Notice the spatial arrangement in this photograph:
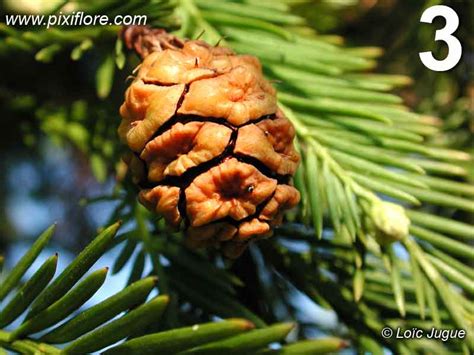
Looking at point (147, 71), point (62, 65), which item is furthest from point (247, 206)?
point (62, 65)

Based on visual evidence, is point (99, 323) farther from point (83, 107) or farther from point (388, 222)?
point (83, 107)

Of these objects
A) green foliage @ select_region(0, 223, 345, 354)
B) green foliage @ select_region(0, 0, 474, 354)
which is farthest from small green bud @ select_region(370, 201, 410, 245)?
green foliage @ select_region(0, 223, 345, 354)

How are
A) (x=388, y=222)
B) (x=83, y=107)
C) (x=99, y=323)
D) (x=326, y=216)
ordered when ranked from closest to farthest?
(x=99, y=323) < (x=388, y=222) < (x=326, y=216) < (x=83, y=107)

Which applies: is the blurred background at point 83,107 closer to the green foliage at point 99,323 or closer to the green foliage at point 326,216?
the green foliage at point 326,216

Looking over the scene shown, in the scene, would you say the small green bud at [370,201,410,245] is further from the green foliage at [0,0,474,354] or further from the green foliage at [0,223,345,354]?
the green foliage at [0,223,345,354]

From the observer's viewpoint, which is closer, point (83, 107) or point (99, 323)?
point (99, 323)

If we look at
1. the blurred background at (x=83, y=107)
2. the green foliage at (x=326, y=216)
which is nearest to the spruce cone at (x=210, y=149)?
the green foliage at (x=326, y=216)

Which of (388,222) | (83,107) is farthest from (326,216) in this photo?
(83,107)

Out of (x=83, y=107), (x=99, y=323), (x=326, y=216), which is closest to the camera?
(x=99, y=323)
